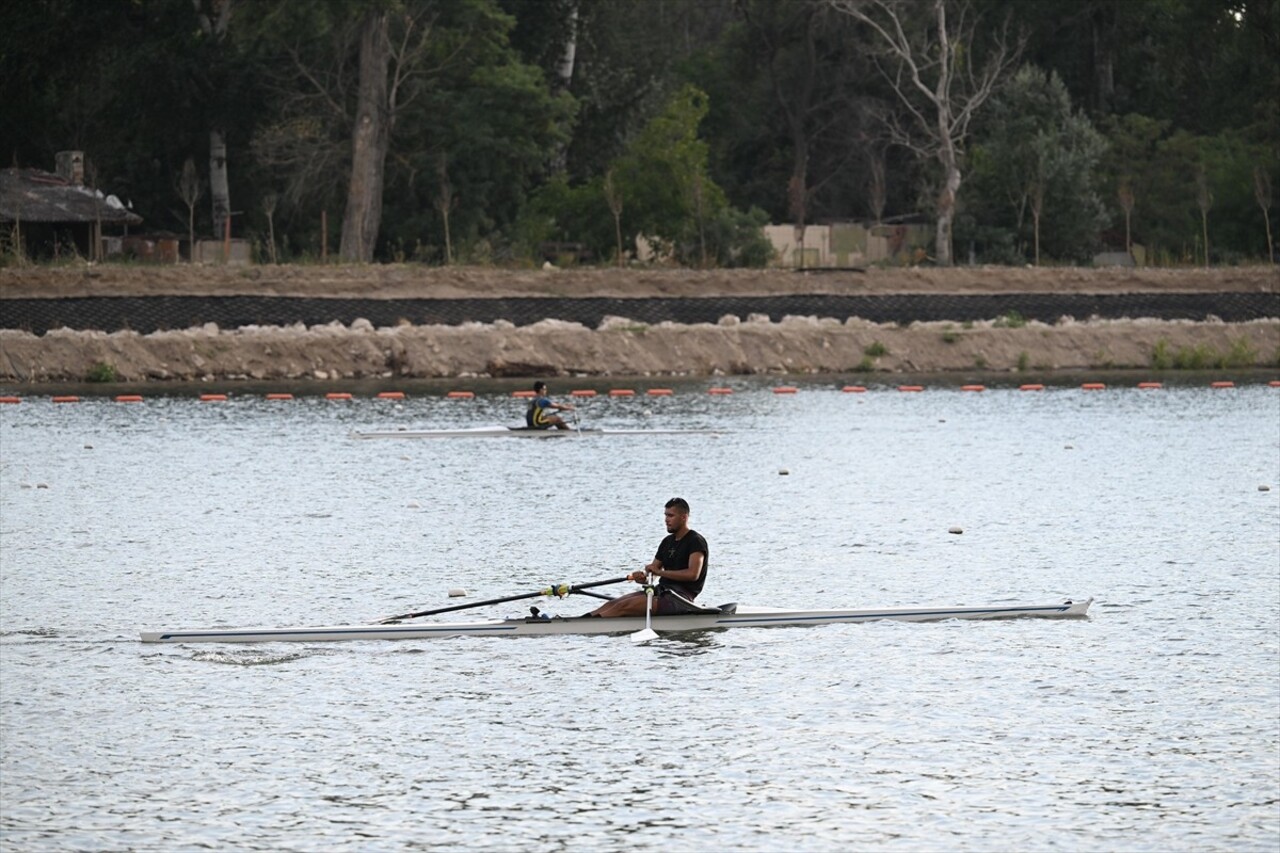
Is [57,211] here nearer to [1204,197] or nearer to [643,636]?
[1204,197]

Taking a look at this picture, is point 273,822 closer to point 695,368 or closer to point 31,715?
point 31,715

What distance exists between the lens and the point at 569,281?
216 feet

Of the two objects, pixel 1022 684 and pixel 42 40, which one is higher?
pixel 42 40

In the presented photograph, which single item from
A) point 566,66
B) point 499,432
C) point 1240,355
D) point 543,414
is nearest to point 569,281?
point 566,66

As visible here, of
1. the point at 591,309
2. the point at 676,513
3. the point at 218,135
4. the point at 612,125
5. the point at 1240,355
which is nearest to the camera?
the point at 676,513

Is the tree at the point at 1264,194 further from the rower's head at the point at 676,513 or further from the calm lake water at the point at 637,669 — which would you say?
the rower's head at the point at 676,513

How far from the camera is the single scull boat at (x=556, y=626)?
22.5 meters

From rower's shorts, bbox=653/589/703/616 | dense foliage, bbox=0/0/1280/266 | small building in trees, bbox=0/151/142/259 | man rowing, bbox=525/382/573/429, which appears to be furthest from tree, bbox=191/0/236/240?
rower's shorts, bbox=653/589/703/616

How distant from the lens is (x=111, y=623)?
78.0 ft

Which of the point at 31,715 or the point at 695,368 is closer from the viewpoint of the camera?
the point at 31,715

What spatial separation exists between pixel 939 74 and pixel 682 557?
60408 millimetres

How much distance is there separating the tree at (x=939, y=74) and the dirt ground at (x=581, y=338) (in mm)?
6459

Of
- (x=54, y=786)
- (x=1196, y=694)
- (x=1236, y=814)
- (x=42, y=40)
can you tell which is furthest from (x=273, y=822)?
(x=42, y=40)

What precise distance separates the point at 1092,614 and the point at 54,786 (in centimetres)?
1270
